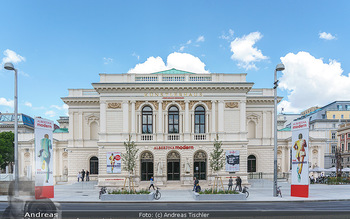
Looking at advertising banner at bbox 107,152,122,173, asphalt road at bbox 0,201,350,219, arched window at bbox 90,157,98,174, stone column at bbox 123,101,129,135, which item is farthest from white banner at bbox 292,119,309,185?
arched window at bbox 90,157,98,174

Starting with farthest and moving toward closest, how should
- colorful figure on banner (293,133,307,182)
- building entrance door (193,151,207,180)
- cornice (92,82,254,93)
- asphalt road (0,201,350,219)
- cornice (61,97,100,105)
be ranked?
cornice (61,97,100,105), building entrance door (193,151,207,180), cornice (92,82,254,93), colorful figure on banner (293,133,307,182), asphalt road (0,201,350,219)

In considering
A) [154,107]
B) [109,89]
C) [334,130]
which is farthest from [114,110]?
[334,130]

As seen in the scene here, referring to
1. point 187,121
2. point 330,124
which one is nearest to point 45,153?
point 187,121

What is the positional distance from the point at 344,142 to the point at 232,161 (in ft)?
194

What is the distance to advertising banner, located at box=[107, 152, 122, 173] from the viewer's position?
108ft

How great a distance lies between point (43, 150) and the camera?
20969 mm

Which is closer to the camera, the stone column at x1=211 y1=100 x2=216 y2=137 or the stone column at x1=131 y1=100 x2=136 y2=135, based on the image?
the stone column at x1=131 y1=100 x2=136 y2=135

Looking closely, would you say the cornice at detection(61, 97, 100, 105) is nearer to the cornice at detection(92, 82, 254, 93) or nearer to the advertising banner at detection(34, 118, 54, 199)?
the cornice at detection(92, 82, 254, 93)

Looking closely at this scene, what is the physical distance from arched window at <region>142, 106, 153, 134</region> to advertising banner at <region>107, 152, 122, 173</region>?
15.5ft

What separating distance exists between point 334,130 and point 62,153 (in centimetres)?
7934

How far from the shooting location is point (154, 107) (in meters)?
34.1

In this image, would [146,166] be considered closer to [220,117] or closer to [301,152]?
[220,117]

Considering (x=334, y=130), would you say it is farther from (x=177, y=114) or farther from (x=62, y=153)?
(x=62, y=153)

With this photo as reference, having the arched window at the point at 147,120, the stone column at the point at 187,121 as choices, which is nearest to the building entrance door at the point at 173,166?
the stone column at the point at 187,121
